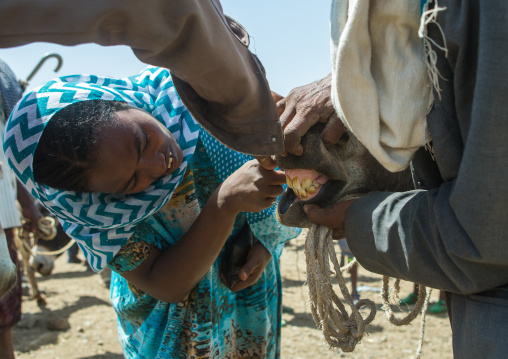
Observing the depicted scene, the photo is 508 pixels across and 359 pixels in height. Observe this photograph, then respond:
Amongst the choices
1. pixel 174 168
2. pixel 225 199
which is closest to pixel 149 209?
pixel 174 168

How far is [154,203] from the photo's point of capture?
1869mm

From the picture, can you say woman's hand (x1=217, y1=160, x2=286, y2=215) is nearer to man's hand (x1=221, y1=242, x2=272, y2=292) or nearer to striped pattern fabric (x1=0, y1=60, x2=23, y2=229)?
man's hand (x1=221, y1=242, x2=272, y2=292)

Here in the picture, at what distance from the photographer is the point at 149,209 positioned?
1868mm

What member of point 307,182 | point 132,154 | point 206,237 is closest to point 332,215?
point 307,182

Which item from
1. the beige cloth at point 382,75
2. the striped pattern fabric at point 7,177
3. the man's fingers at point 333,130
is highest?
the beige cloth at point 382,75

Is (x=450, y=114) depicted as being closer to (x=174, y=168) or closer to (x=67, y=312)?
(x=174, y=168)

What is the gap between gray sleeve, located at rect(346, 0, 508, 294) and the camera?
3.01 ft

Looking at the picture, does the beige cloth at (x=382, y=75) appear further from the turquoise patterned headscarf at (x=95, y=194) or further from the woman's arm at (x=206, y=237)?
the turquoise patterned headscarf at (x=95, y=194)

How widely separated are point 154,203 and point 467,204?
1204mm

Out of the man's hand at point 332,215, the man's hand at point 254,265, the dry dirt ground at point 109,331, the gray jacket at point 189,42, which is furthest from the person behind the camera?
the dry dirt ground at point 109,331

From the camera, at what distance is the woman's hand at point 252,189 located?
5.58 feet

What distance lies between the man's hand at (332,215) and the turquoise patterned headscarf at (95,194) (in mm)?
655

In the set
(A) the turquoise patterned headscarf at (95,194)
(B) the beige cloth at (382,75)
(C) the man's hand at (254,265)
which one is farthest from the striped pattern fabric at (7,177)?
(B) the beige cloth at (382,75)

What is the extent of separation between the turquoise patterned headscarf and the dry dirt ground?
2404mm
